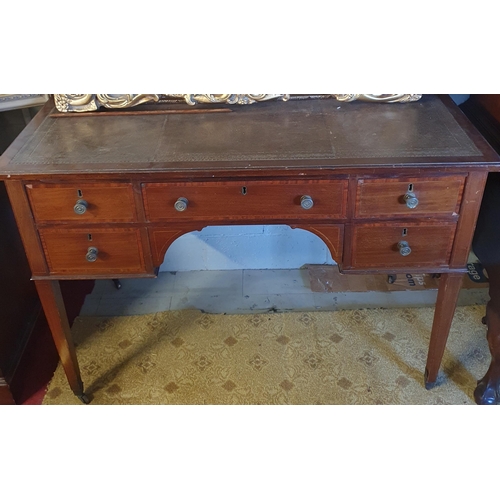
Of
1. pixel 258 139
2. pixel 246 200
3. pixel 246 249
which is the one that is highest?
pixel 258 139

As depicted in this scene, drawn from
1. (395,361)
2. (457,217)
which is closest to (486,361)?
(395,361)

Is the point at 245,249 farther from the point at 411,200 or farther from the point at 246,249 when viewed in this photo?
the point at 411,200

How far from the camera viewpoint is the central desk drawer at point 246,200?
1521mm

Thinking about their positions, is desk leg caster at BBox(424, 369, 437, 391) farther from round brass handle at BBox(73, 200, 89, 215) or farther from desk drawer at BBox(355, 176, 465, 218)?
round brass handle at BBox(73, 200, 89, 215)

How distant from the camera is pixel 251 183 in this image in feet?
4.98

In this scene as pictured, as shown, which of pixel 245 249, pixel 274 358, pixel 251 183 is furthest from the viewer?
pixel 245 249

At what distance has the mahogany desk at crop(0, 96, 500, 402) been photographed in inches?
58.7

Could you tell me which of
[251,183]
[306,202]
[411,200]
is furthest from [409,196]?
[251,183]

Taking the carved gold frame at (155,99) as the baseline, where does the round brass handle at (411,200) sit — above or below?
below

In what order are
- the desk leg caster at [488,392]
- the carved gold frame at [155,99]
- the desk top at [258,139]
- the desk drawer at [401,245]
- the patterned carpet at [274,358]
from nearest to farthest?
the desk top at [258,139]
the desk drawer at [401,245]
the carved gold frame at [155,99]
the desk leg caster at [488,392]
the patterned carpet at [274,358]

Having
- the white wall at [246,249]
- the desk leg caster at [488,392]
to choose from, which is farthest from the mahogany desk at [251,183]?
the white wall at [246,249]

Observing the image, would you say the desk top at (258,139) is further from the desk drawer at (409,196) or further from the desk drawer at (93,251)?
the desk drawer at (93,251)

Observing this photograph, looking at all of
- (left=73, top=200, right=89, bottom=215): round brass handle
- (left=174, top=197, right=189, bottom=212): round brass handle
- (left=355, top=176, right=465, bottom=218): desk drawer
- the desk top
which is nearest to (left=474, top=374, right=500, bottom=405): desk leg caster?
(left=355, top=176, right=465, bottom=218): desk drawer

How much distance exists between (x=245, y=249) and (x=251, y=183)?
39.6 inches
